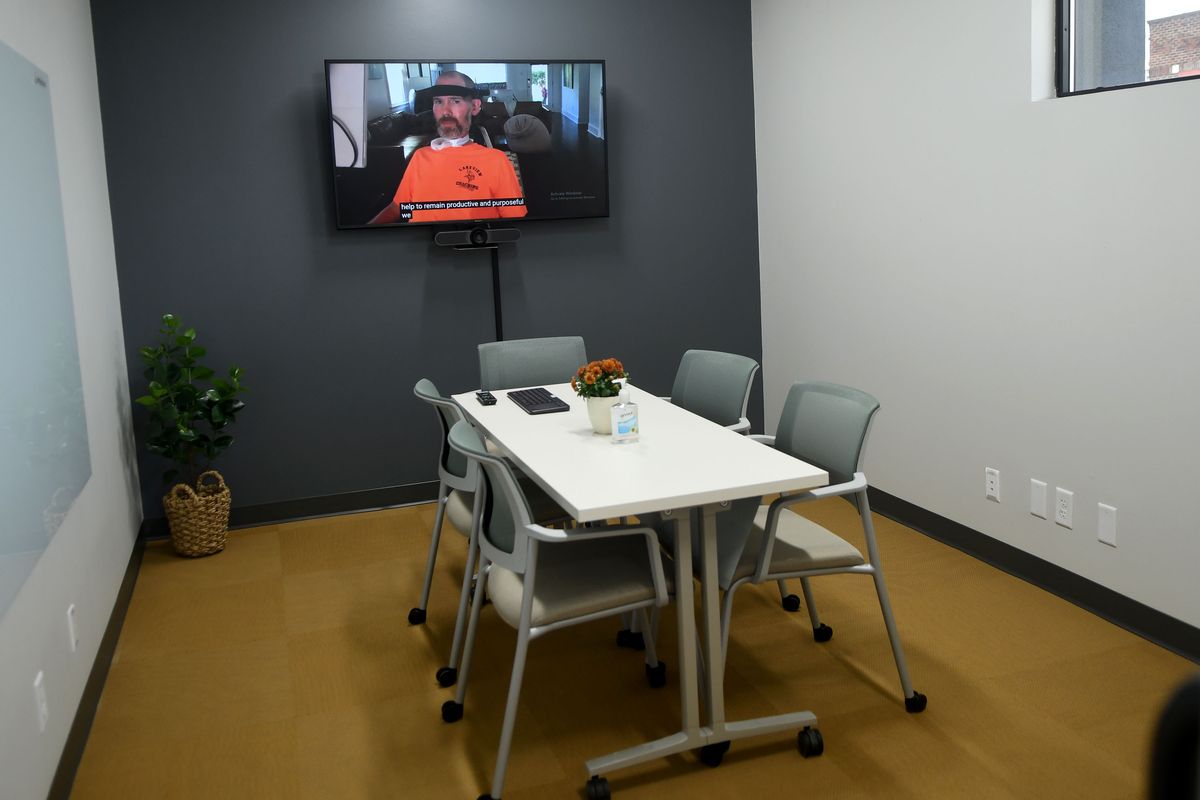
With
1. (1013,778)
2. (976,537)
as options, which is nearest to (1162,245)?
(976,537)

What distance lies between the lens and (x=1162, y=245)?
3.25m

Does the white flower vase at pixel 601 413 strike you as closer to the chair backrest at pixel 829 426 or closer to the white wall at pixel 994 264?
the chair backrest at pixel 829 426

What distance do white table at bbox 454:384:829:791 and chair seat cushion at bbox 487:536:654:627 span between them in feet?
0.49

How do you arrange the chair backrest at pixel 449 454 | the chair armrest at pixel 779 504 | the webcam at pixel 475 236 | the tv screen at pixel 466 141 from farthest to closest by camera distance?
the webcam at pixel 475 236
the tv screen at pixel 466 141
the chair backrest at pixel 449 454
the chair armrest at pixel 779 504

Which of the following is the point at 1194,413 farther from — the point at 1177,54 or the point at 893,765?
the point at 893,765

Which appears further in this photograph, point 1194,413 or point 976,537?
point 976,537

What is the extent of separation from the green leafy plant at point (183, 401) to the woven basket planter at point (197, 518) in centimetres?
12

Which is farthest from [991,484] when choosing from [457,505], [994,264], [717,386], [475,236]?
[475,236]

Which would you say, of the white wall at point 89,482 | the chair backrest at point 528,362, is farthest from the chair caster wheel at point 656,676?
the white wall at point 89,482

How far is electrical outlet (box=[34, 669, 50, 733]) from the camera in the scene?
2539mm

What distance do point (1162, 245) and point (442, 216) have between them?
3.36m

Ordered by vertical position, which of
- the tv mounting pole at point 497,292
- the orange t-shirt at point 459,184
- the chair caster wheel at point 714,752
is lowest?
the chair caster wheel at point 714,752

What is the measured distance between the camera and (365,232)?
5207 mm

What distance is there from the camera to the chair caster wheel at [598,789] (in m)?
2.61
